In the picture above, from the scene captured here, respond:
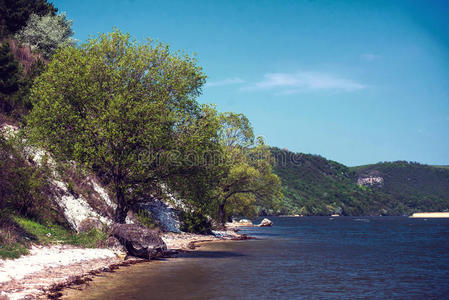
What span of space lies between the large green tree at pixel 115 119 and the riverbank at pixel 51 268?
19.3 feet

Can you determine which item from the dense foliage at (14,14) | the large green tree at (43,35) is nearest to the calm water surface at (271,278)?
the large green tree at (43,35)

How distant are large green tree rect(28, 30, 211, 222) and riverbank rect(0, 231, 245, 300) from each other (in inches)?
231

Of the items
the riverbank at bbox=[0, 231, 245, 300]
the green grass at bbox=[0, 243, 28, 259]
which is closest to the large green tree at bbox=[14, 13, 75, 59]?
the riverbank at bbox=[0, 231, 245, 300]

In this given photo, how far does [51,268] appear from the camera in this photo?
21.7 metres

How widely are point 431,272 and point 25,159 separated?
29218 millimetres

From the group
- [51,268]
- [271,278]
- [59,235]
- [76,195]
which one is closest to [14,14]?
[76,195]


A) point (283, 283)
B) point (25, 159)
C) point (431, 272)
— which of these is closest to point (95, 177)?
point (25, 159)

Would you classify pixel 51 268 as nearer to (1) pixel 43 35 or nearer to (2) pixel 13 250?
(2) pixel 13 250

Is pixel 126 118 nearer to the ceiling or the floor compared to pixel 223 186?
nearer to the ceiling

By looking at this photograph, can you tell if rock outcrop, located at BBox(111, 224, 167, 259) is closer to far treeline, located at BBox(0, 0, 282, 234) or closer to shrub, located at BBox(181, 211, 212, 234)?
far treeline, located at BBox(0, 0, 282, 234)

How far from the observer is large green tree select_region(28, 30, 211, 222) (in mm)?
30281

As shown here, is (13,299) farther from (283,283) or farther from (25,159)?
(25,159)

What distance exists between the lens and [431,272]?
2955 cm

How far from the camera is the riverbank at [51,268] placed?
57.2 ft
